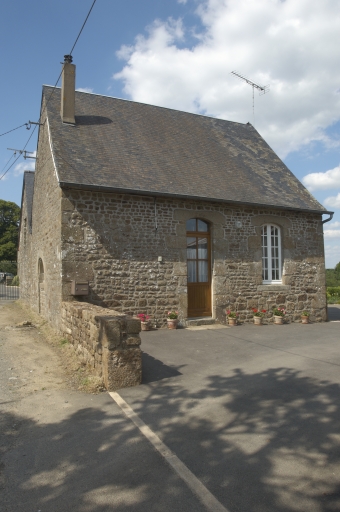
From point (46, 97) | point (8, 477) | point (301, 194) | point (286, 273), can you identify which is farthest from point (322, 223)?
point (8, 477)

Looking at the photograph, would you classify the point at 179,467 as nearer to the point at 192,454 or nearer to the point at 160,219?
the point at 192,454

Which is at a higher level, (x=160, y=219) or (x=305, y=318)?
(x=160, y=219)

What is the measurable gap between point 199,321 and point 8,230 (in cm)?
4097

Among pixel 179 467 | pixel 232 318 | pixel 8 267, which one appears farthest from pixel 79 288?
pixel 8 267

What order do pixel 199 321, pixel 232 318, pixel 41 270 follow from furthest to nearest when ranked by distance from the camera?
pixel 41 270 < pixel 232 318 < pixel 199 321

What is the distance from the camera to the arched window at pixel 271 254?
1230 centimetres

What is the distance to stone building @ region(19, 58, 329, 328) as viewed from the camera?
32.2 feet

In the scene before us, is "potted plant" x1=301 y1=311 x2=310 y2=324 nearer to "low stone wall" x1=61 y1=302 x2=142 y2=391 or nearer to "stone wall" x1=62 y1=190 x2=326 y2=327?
"stone wall" x1=62 y1=190 x2=326 y2=327

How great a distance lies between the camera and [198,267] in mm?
11445

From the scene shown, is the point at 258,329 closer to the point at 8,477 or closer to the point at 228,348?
the point at 228,348

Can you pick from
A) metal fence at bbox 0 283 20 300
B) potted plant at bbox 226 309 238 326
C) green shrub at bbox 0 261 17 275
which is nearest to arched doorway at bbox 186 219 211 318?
potted plant at bbox 226 309 238 326

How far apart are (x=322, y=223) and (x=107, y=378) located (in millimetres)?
10375

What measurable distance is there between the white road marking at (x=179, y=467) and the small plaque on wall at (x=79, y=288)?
4.95 meters

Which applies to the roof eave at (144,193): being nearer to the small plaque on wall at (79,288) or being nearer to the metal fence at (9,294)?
the small plaque on wall at (79,288)
